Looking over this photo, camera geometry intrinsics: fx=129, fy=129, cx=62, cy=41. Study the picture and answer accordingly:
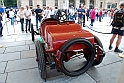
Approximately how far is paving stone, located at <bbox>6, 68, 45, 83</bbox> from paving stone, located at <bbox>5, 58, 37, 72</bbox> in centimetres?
22

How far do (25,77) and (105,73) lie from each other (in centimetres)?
185

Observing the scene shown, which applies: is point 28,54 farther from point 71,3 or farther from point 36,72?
point 71,3

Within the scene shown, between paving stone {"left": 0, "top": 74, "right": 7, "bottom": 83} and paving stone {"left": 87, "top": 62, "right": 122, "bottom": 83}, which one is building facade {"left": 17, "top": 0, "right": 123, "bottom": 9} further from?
paving stone {"left": 0, "top": 74, "right": 7, "bottom": 83}

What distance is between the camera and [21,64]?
355 centimetres

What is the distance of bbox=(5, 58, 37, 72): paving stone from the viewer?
3330 millimetres

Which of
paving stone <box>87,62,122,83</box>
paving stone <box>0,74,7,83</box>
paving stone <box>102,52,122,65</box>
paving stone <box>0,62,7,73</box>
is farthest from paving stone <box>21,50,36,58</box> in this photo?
paving stone <box>102,52,122,65</box>

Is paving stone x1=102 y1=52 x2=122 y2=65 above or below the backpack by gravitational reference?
below

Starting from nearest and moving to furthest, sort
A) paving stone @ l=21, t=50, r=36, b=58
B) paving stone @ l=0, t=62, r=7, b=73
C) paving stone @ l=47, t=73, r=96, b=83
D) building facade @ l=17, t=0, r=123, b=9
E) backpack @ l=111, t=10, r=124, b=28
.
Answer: paving stone @ l=47, t=73, r=96, b=83
paving stone @ l=0, t=62, r=7, b=73
backpack @ l=111, t=10, r=124, b=28
paving stone @ l=21, t=50, r=36, b=58
building facade @ l=17, t=0, r=123, b=9

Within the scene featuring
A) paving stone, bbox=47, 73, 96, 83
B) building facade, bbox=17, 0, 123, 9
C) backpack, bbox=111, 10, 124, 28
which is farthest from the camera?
building facade, bbox=17, 0, 123, 9

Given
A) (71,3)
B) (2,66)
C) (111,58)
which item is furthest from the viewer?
(71,3)

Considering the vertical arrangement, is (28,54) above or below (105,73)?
above

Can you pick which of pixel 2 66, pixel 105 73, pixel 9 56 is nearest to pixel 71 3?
pixel 9 56

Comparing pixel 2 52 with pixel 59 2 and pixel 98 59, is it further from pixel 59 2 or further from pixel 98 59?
pixel 59 2

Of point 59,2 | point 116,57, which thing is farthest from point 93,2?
point 116,57
